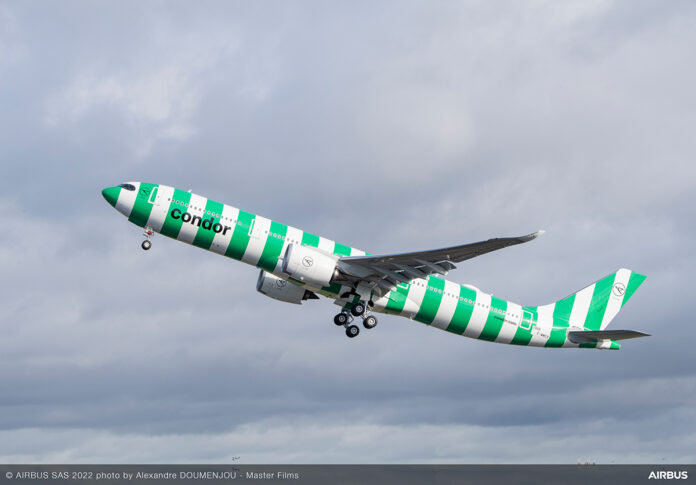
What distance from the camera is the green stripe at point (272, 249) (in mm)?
47781

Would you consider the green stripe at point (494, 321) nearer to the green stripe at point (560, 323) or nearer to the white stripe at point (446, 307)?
the white stripe at point (446, 307)

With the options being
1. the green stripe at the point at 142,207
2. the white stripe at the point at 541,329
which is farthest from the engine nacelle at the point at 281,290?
the white stripe at the point at 541,329

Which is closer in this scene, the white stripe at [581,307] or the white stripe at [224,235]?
the white stripe at [224,235]

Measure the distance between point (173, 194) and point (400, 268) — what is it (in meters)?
13.7

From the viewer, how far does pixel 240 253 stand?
156 feet

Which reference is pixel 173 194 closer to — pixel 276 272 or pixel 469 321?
pixel 276 272

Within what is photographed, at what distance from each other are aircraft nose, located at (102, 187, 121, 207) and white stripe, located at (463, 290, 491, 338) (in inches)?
907

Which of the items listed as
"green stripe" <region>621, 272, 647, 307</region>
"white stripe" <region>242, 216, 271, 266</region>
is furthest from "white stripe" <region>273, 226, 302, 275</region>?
"green stripe" <region>621, 272, 647, 307</region>

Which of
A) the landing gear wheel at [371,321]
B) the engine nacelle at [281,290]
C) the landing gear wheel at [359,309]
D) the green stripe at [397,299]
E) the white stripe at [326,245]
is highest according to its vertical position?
the white stripe at [326,245]

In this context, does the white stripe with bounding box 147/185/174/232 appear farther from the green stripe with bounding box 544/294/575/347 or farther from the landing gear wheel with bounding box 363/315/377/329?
the green stripe with bounding box 544/294/575/347

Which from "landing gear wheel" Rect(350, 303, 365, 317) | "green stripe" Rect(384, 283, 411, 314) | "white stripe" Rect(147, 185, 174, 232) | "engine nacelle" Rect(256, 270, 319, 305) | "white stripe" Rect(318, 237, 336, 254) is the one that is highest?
"white stripe" Rect(147, 185, 174, 232)

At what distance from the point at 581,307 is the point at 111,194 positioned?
108 feet

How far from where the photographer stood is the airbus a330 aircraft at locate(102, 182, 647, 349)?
47094mm

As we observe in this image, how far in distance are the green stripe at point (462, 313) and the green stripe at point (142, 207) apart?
19.9 metres
